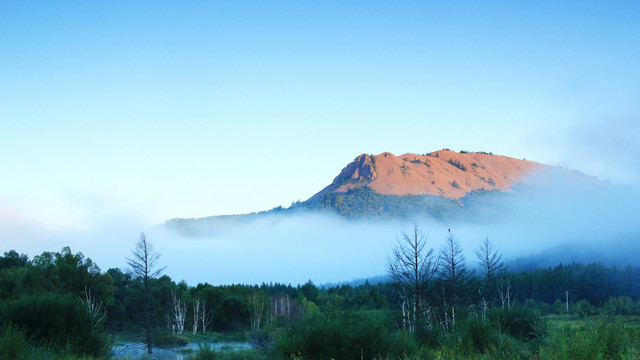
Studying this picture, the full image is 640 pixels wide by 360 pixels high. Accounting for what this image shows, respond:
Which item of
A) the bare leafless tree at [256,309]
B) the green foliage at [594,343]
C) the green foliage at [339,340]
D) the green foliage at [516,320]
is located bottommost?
the bare leafless tree at [256,309]

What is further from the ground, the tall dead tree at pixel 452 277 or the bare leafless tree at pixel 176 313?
the tall dead tree at pixel 452 277

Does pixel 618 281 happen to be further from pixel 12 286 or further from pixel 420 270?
pixel 12 286

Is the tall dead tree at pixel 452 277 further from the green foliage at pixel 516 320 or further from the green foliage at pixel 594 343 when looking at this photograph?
the green foliage at pixel 594 343

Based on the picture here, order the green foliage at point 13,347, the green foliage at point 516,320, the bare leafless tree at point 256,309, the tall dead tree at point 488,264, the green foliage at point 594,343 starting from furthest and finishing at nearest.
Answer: the bare leafless tree at point 256,309 < the tall dead tree at point 488,264 < the green foliage at point 516,320 < the green foliage at point 13,347 < the green foliage at point 594,343

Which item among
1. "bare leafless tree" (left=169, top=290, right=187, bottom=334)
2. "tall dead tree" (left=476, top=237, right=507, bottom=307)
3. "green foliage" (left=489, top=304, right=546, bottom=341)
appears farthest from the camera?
"bare leafless tree" (left=169, top=290, right=187, bottom=334)

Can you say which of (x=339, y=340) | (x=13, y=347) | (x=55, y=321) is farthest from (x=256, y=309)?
(x=13, y=347)

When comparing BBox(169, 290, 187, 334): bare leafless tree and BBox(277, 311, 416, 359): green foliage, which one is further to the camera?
BBox(169, 290, 187, 334): bare leafless tree

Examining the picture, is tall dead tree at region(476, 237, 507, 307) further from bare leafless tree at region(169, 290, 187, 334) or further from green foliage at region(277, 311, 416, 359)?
bare leafless tree at region(169, 290, 187, 334)

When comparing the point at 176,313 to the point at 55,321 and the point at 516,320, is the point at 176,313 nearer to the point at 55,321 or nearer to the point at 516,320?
the point at 55,321

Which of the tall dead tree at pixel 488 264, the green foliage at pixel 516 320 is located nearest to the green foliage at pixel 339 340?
the green foliage at pixel 516 320

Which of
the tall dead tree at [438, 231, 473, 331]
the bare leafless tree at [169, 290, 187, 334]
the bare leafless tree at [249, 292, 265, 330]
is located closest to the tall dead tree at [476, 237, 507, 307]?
the tall dead tree at [438, 231, 473, 331]

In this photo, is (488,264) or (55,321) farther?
(488,264)

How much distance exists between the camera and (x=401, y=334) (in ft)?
44.7

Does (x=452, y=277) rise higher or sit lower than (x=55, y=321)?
lower
